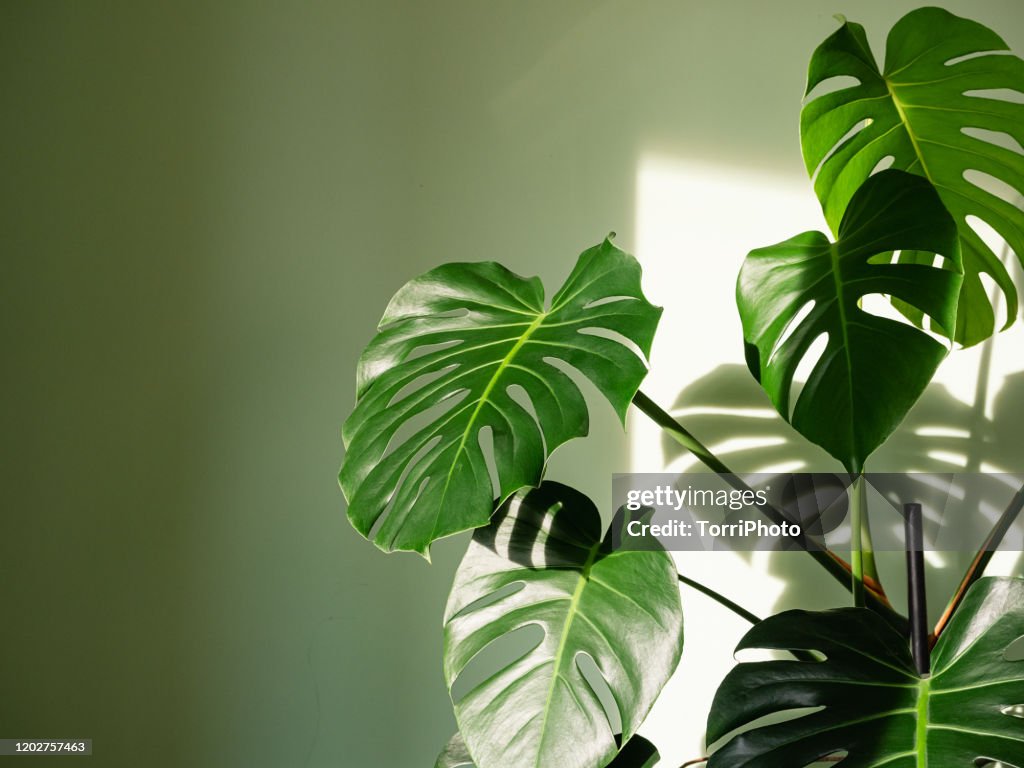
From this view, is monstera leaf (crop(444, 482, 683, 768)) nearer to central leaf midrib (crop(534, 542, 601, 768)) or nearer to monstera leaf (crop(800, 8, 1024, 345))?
central leaf midrib (crop(534, 542, 601, 768))

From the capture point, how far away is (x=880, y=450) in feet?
4.54

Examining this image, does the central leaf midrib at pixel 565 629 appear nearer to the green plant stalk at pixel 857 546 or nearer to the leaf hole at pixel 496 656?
the green plant stalk at pixel 857 546

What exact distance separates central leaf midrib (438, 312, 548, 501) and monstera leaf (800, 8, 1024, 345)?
14.8 inches

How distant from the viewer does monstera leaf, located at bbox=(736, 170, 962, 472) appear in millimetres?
671

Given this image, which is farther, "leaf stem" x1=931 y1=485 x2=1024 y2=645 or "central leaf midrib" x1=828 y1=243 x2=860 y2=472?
"leaf stem" x1=931 y1=485 x2=1024 y2=645

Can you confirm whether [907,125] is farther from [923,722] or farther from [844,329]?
[923,722]

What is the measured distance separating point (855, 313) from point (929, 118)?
42cm

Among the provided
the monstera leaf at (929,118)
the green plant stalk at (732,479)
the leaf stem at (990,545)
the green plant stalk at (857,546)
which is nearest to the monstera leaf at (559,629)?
the green plant stalk at (732,479)

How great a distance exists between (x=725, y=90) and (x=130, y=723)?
4.51ft

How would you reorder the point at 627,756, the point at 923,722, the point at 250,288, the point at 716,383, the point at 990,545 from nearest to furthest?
the point at 923,722 < the point at 627,756 < the point at 990,545 < the point at 250,288 < the point at 716,383

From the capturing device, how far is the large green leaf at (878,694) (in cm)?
68

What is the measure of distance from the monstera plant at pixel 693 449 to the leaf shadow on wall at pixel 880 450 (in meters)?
0.42

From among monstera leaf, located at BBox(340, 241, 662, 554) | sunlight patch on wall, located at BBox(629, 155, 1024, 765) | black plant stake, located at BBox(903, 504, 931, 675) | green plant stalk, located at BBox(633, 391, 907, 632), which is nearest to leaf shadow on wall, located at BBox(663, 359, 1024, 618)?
sunlight patch on wall, located at BBox(629, 155, 1024, 765)

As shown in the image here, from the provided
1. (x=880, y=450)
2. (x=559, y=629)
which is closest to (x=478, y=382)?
(x=559, y=629)
